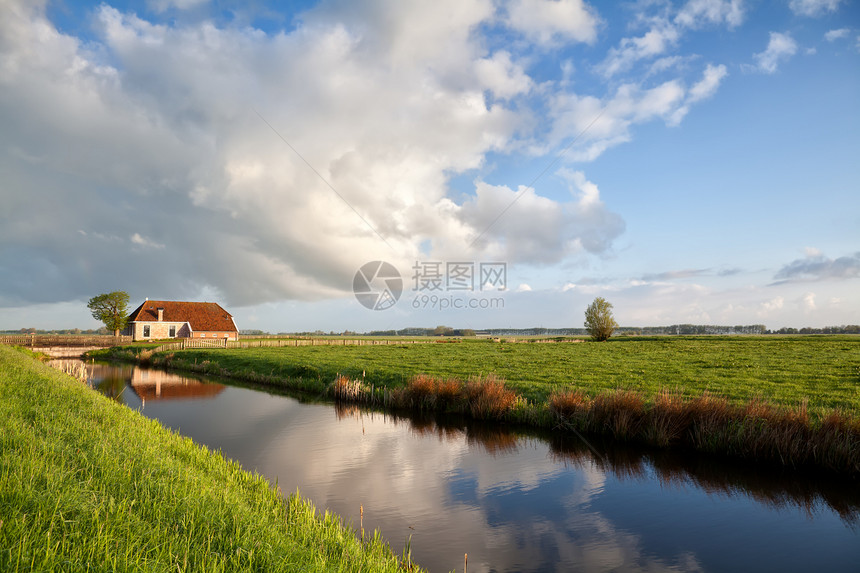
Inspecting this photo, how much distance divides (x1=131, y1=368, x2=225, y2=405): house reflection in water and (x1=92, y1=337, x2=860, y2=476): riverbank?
3231 millimetres

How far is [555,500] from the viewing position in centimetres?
980

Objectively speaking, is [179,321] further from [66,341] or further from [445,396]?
[445,396]

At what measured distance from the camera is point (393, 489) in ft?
34.4

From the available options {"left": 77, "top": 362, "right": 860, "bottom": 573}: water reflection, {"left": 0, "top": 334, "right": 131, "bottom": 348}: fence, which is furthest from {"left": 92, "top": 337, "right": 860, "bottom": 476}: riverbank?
{"left": 0, "top": 334, "right": 131, "bottom": 348}: fence

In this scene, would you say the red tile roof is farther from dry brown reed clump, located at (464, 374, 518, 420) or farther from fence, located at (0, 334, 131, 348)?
dry brown reed clump, located at (464, 374, 518, 420)

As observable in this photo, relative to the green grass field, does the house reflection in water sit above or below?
below

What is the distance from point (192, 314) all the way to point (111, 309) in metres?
13.2

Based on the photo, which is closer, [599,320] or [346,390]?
[346,390]

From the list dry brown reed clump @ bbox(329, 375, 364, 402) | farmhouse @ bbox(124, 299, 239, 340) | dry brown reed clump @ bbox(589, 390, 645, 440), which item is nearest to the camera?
dry brown reed clump @ bbox(589, 390, 645, 440)

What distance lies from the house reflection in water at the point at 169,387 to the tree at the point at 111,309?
41.3 meters

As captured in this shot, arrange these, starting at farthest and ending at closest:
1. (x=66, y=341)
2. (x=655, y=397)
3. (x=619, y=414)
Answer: (x=66, y=341) → (x=655, y=397) → (x=619, y=414)

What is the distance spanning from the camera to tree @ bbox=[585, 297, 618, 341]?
83.2m

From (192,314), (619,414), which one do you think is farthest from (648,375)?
(192,314)

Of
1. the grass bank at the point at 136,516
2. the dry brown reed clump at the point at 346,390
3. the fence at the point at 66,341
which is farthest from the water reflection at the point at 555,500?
the fence at the point at 66,341
